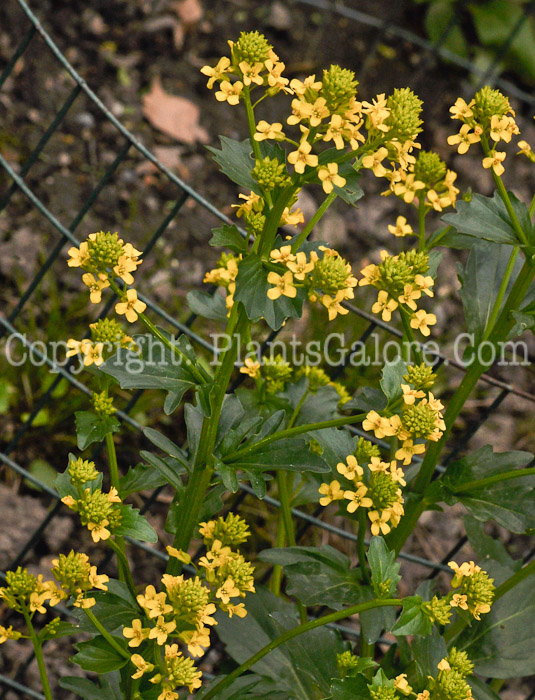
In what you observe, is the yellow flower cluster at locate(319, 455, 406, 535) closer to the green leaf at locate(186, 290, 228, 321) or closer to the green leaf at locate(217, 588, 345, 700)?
the green leaf at locate(217, 588, 345, 700)

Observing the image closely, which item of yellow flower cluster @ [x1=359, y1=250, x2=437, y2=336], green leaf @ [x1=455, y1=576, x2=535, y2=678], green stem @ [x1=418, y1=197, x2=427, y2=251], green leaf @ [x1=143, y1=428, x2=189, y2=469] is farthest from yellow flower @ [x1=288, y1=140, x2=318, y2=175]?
green leaf @ [x1=455, y1=576, x2=535, y2=678]

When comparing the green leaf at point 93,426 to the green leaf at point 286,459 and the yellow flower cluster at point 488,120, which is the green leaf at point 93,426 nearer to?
the green leaf at point 286,459

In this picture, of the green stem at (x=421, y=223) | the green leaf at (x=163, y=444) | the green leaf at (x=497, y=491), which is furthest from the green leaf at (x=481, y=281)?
the green leaf at (x=163, y=444)

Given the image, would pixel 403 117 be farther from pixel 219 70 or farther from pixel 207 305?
pixel 207 305

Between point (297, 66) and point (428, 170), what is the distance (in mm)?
2717

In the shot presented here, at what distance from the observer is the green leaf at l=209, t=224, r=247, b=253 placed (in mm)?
1671

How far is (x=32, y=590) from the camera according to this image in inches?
70.8

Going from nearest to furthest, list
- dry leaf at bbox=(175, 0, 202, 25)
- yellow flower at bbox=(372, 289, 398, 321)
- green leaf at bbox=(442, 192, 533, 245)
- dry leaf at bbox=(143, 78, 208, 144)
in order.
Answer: yellow flower at bbox=(372, 289, 398, 321)
green leaf at bbox=(442, 192, 533, 245)
dry leaf at bbox=(143, 78, 208, 144)
dry leaf at bbox=(175, 0, 202, 25)

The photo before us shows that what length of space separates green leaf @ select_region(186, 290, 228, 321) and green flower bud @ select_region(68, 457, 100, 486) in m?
0.49

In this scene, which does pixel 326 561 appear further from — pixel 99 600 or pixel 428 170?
pixel 428 170

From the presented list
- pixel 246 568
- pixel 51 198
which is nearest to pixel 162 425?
pixel 51 198

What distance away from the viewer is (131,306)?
1.68 metres

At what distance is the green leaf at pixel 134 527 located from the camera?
5.70 ft

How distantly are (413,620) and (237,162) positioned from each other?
91 centimetres
